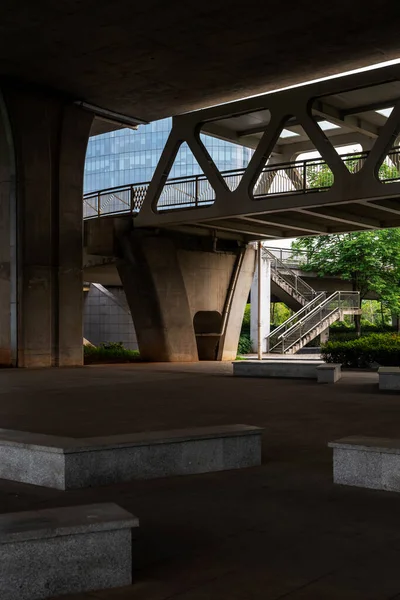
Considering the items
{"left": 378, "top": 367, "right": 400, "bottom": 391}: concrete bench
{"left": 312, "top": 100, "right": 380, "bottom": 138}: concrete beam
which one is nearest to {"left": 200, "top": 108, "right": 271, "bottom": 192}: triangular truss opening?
{"left": 312, "top": 100, "right": 380, "bottom": 138}: concrete beam

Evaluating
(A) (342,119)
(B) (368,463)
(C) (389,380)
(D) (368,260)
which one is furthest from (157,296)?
(D) (368,260)

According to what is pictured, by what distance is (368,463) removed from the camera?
757 cm

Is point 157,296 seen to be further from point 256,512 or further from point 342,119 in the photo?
point 256,512

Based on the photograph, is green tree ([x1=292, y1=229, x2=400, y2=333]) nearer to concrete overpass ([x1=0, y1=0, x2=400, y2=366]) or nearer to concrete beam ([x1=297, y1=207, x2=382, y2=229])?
concrete overpass ([x1=0, y1=0, x2=400, y2=366])

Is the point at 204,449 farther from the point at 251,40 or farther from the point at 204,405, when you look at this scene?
the point at 251,40

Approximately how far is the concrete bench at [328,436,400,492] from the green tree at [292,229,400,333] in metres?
46.9

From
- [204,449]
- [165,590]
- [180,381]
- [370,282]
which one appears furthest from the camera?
[370,282]

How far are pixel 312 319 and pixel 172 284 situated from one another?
23746mm

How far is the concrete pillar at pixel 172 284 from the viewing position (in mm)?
31188

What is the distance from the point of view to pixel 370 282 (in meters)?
55.2

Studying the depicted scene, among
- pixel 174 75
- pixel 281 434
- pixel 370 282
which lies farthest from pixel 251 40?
pixel 370 282

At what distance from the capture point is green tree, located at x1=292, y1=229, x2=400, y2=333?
53688mm

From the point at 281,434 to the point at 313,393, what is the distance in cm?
655

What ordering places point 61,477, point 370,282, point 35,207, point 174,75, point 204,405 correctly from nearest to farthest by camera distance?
point 61,477 < point 204,405 < point 174,75 < point 35,207 < point 370,282
